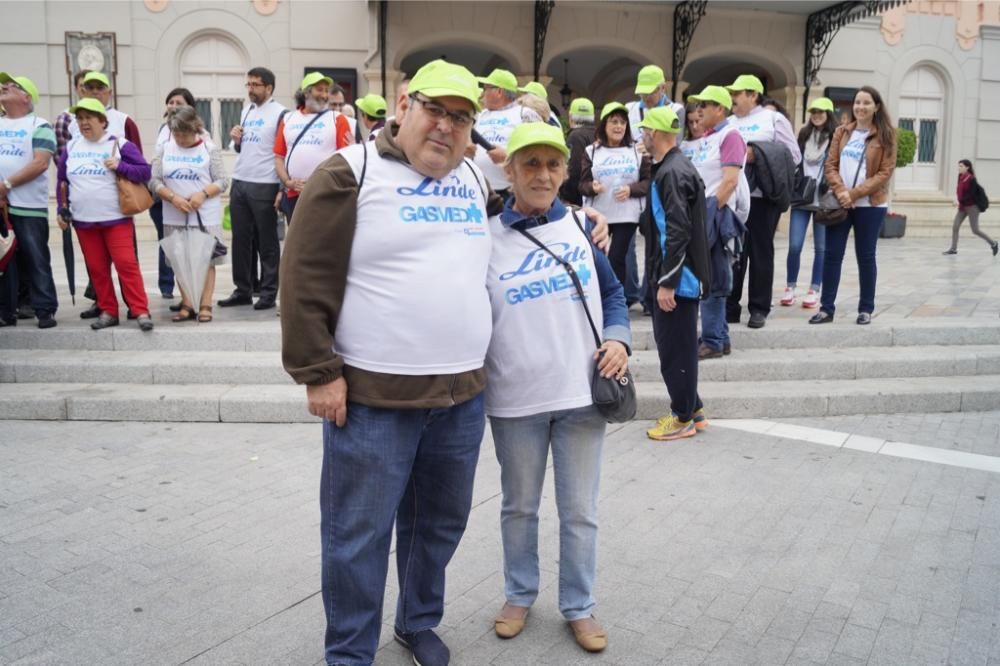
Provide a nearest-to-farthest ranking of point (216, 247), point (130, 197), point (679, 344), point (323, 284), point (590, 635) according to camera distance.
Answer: point (323, 284) < point (590, 635) < point (679, 344) < point (130, 197) < point (216, 247)

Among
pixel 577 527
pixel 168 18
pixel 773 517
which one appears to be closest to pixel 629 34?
pixel 168 18

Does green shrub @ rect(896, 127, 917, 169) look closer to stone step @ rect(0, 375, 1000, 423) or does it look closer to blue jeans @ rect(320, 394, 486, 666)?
stone step @ rect(0, 375, 1000, 423)

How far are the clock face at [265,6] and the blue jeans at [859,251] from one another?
432 inches

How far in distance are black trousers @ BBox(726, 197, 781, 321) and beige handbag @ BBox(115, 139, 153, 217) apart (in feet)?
15.7

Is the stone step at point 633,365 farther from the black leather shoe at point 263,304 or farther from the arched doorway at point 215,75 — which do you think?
the arched doorway at point 215,75

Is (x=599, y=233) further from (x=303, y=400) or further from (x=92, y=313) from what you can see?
(x=92, y=313)

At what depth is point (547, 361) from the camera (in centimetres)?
302

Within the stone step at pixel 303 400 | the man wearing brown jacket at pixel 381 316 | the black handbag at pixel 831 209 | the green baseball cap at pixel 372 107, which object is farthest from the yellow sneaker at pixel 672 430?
the green baseball cap at pixel 372 107

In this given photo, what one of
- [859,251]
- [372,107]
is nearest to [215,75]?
[372,107]

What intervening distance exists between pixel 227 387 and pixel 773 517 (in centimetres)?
396

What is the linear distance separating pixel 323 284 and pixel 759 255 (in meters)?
5.43

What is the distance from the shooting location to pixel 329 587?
270 centimetres

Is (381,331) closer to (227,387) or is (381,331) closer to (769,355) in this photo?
(227,387)

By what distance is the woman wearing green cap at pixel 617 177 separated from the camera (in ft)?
23.9
